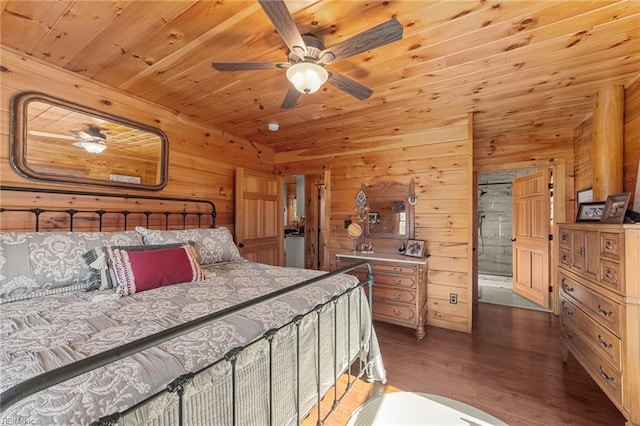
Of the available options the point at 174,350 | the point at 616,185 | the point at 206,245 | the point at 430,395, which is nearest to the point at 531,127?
the point at 616,185

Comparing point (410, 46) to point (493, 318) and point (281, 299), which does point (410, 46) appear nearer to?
point (281, 299)

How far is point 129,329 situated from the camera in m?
1.11

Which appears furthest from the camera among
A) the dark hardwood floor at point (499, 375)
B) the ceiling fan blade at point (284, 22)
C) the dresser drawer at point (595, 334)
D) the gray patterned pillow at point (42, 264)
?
the dark hardwood floor at point (499, 375)

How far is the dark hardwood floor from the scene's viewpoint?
71.2 inches

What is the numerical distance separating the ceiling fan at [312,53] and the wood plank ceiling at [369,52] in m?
0.18

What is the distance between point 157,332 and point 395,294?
253 centimetres

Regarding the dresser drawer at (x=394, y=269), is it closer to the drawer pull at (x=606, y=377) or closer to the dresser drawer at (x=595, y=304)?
the dresser drawer at (x=595, y=304)

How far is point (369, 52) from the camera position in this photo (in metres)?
1.92

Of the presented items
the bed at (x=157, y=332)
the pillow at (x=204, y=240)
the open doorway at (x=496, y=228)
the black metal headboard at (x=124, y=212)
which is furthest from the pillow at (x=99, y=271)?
the open doorway at (x=496, y=228)

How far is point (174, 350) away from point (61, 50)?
94.2 inches

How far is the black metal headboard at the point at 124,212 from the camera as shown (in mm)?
2084

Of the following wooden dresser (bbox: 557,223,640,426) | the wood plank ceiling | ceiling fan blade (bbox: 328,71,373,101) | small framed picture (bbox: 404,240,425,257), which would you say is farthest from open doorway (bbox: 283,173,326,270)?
wooden dresser (bbox: 557,223,640,426)

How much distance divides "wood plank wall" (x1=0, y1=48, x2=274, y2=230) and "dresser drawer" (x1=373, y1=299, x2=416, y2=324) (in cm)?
218

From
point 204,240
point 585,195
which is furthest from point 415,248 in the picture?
point 204,240
